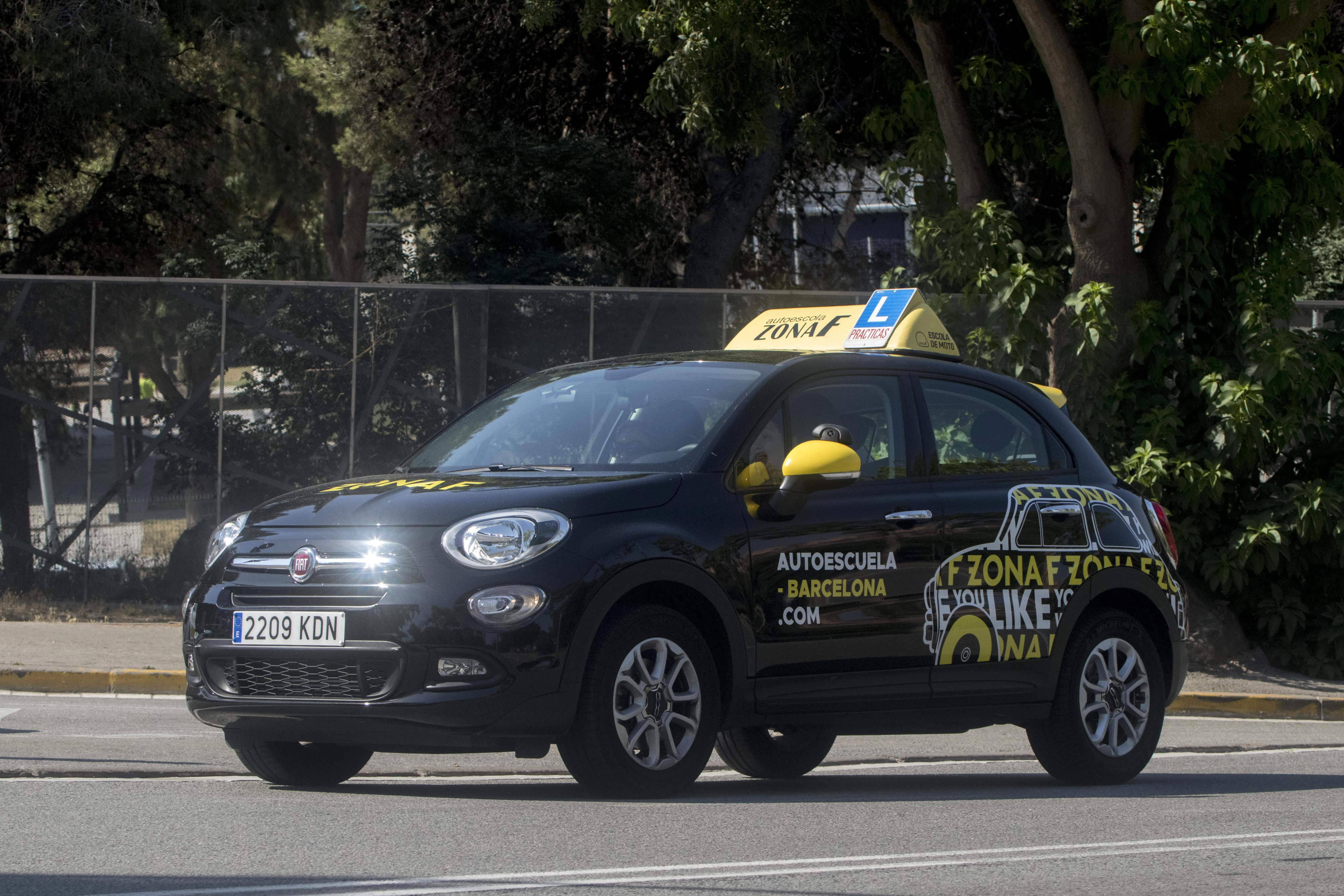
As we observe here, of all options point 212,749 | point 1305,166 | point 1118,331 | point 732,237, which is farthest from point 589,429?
point 732,237

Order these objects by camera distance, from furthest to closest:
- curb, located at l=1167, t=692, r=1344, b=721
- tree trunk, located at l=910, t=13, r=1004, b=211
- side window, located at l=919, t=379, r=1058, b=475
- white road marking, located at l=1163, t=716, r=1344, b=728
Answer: tree trunk, located at l=910, t=13, r=1004, b=211
curb, located at l=1167, t=692, r=1344, b=721
white road marking, located at l=1163, t=716, r=1344, b=728
side window, located at l=919, t=379, r=1058, b=475

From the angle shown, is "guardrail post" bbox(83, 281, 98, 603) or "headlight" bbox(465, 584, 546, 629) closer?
"headlight" bbox(465, 584, 546, 629)

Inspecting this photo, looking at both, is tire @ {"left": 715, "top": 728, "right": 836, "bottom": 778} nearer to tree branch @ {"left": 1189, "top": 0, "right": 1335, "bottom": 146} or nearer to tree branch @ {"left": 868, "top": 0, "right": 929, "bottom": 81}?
tree branch @ {"left": 1189, "top": 0, "right": 1335, "bottom": 146}

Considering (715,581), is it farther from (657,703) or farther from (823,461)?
(823,461)

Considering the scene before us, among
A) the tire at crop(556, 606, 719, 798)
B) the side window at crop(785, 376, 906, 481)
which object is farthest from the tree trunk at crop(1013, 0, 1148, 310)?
the tire at crop(556, 606, 719, 798)

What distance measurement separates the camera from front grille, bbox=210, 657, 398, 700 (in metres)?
5.76

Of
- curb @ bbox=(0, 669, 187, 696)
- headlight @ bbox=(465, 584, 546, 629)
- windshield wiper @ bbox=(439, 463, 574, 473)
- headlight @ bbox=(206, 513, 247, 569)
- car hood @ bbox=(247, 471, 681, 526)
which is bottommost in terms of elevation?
curb @ bbox=(0, 669, 187, 696)

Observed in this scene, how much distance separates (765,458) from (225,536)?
6.88 feet

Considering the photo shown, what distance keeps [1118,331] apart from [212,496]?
24.0 ft

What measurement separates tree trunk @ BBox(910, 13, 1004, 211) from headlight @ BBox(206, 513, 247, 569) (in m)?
7.71

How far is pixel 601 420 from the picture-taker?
267 inches

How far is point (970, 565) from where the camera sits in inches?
274

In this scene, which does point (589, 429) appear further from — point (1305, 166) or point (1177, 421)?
point (1305, 166)

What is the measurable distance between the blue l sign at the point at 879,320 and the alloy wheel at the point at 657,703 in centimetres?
223
